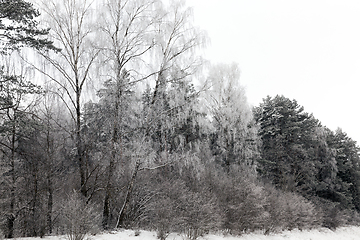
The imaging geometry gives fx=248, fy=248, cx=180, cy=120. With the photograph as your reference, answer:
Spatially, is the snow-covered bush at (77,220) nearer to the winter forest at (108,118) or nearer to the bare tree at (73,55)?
the winter forest at (108,118)

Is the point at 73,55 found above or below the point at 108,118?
above

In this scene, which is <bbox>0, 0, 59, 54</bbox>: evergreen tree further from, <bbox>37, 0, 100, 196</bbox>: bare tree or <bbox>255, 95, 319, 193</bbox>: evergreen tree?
<bbox>255, 95, 319, 193</bbox>: evergreen tree

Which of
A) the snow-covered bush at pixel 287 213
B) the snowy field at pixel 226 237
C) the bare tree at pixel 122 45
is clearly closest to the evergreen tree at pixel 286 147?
the snow-covered bush at pixel 287 213

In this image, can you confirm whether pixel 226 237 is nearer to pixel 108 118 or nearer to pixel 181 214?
pixel 181 214

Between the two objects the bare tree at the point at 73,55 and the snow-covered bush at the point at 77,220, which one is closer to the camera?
the snow-covered bush at the point at 77,220

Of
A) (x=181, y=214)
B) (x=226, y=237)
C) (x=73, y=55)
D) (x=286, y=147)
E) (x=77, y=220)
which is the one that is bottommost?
(x=226, y=237)

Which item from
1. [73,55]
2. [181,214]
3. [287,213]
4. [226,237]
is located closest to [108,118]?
[73,55]

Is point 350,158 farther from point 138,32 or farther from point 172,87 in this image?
point 138,32

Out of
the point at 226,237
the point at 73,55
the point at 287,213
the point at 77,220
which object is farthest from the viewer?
the point at 287,213

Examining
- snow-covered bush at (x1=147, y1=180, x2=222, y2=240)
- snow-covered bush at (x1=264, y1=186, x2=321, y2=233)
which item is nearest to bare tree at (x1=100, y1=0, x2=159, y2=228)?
Answer: snow-covered bush at (x1=147, y1=180, x2=222, y2=240)

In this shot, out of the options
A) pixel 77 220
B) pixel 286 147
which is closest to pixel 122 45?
pixel 77 220

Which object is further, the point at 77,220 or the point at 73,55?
the point at 73,55

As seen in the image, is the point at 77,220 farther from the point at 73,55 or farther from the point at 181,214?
the point at 73,55

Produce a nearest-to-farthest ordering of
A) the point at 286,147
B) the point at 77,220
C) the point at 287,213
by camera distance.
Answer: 1. the point at 77,220
2. the point at 287,213
3. the point at 286,147
